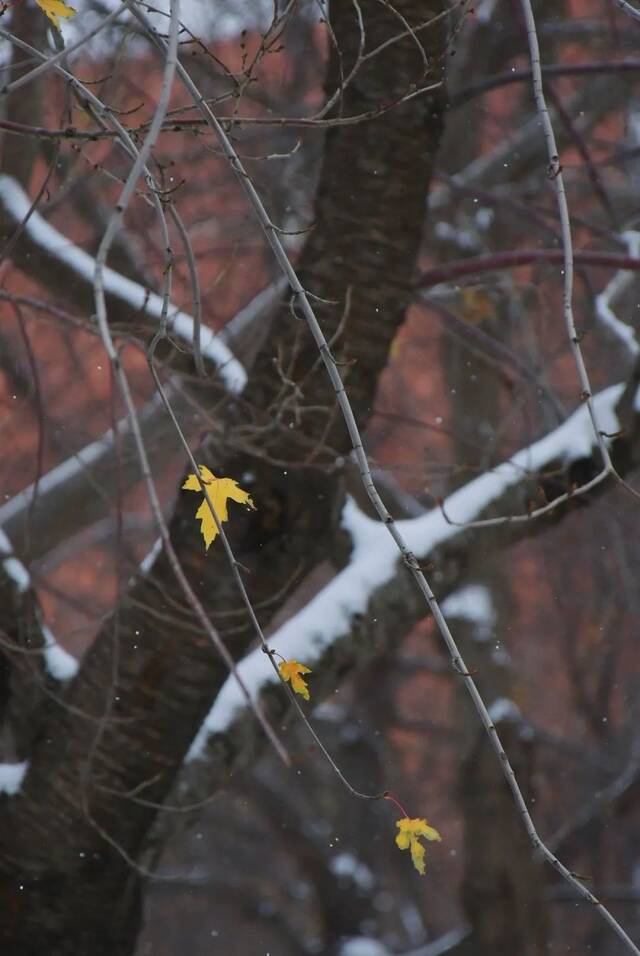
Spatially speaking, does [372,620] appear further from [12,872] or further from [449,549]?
[12,872]

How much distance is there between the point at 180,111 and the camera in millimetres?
1752

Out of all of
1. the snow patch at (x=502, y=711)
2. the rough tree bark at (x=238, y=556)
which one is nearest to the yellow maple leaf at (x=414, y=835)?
the rough tree bark at (x=238, y=556)

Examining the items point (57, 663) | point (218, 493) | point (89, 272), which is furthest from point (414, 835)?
point (89, 272)

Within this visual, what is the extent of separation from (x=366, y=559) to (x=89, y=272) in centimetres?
130

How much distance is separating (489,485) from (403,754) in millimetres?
7340

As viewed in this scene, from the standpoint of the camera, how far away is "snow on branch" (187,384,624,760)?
9.31 ft

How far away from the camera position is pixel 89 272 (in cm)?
336

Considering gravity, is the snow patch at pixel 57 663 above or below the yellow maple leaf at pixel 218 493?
above

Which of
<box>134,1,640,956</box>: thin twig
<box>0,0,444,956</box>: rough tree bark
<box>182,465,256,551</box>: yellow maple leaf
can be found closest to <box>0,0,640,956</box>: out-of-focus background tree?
<box>0,0,444,956</box>: rough tree bark

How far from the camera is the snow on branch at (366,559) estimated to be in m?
2.84

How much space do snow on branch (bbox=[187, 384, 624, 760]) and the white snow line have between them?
591 millimetres

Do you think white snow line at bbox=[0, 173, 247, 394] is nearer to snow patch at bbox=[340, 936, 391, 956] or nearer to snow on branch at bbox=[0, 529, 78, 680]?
snow on branch at bbox=[0, 529, 78, 680]

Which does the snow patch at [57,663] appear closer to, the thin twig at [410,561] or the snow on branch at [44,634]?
the snow on branch at [44,634]

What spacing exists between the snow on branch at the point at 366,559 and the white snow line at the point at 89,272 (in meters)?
0.59
